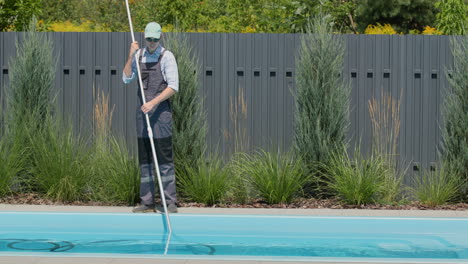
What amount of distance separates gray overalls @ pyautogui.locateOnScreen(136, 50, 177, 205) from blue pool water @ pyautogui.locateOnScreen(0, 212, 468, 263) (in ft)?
1.92

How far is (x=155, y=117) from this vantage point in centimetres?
810

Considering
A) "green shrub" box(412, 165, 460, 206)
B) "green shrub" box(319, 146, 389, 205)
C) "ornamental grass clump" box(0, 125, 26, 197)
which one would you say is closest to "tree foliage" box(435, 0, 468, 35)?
"green shrub" box(412, 165, 460, 206)

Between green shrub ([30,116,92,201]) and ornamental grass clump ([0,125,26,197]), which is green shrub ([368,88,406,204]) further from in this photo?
ornamental grass clump ([0,125,26,197])

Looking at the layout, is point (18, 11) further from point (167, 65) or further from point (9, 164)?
point (167, 65)

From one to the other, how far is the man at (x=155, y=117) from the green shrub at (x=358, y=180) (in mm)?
1784

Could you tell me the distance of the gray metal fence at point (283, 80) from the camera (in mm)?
9977

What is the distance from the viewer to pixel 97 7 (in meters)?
26.0

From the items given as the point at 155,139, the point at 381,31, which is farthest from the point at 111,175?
the point at 381,31

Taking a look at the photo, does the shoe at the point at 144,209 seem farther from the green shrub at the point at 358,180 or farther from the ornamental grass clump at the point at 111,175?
the green shrub at the point at 358,180

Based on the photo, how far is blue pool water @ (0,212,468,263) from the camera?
6.98m

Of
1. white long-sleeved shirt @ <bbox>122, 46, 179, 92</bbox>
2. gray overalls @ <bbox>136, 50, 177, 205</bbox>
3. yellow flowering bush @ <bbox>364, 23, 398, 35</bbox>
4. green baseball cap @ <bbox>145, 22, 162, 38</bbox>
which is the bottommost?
gray overalls @ <bbox>136, 50, 177, 205</bbox>

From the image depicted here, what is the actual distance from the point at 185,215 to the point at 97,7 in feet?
63.5

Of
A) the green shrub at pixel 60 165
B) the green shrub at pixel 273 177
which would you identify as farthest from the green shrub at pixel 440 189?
the green shrub at pixel 60 165

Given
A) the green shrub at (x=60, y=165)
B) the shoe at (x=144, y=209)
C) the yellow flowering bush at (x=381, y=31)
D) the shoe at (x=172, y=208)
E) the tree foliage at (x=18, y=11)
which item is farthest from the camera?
the yellow flowering bush at (x=381, y=31)
